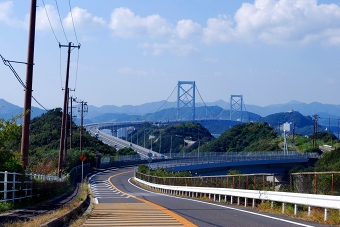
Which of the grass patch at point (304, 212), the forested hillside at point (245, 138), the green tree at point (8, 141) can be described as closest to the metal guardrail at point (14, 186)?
the green tree at point (8, 141)

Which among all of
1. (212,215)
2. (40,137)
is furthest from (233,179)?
(40,137)

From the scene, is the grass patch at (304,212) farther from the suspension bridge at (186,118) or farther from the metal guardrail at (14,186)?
the suspension bridge at (186,118)

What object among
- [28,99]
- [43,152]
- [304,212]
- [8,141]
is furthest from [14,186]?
[43,152]

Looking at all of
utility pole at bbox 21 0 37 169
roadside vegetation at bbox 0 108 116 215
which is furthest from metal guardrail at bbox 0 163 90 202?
utility pole at bbox 21 0 37 169

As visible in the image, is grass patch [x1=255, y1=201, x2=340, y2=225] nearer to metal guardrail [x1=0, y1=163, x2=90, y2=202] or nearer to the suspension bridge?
metal guardrail [x1=0, y1=163, x2=90, y2=202]

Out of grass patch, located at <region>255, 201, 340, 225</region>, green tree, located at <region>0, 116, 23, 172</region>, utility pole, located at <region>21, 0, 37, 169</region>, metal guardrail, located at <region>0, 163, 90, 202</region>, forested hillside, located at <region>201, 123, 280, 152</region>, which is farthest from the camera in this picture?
forested hillside, located at <region>201, 123, 280, 152</region>

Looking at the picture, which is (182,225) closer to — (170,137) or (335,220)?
(335,220)

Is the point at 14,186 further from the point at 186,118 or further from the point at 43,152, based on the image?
the point at 186,118

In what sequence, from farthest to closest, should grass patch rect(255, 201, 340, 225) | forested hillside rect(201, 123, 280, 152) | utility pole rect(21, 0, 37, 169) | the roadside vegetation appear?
forested hillside rect(201, 123, 280, 152) → utility pole rect(21, 0, 37, 169) → the roadside vegetation → grass patch rect(255, 201, 340, 225)

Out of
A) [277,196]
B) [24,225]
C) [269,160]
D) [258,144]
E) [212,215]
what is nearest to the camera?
[24,225]

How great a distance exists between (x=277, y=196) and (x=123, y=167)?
71.0m

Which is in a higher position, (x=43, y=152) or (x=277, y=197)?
(x=43, y=152)

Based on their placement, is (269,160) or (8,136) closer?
(8,136)

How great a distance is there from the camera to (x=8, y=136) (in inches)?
647
